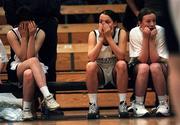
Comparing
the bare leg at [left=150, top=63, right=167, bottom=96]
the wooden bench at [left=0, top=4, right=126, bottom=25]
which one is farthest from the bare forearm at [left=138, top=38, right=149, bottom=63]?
the wooden bench at [left=0, top=4, right=126, bottom=25]

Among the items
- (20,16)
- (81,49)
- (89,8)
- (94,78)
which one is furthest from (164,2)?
(89,8)

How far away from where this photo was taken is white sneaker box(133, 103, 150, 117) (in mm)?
6305

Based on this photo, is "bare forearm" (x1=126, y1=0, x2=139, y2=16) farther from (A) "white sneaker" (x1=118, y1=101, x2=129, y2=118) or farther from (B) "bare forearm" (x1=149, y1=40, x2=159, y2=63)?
(A) "white sneaker" (x1=118, y1=101, x2=129, y2=118)

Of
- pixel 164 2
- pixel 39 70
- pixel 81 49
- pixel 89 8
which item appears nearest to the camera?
pixel 164 2

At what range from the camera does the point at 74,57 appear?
794cm

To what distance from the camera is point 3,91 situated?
6543 mm

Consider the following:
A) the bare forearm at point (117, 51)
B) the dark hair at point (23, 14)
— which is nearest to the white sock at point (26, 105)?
the dark hair at point (23, 14)

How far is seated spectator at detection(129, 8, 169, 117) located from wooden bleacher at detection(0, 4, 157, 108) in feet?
2.60

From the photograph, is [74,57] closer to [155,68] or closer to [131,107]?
[131,107]

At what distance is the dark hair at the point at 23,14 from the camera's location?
6.55 meters

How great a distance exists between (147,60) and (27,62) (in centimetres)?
140

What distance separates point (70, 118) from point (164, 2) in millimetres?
4541

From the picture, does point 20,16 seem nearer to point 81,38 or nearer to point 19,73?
point 19,73

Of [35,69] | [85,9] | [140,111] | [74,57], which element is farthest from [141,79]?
[85,9]
